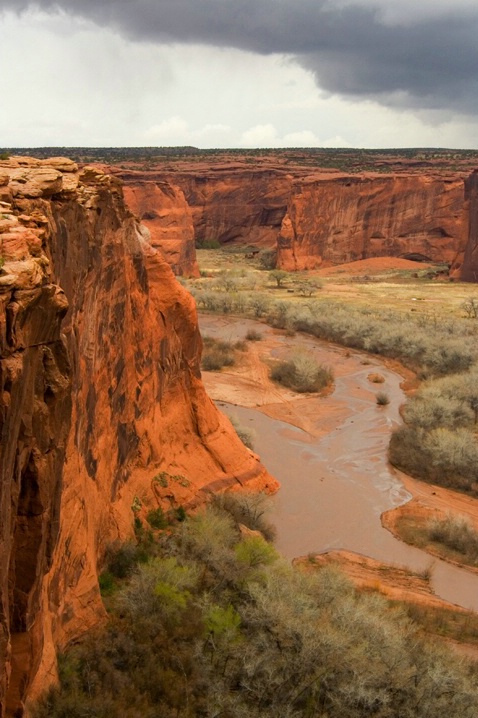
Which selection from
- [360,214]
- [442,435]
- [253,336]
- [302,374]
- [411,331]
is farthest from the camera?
[360,214]

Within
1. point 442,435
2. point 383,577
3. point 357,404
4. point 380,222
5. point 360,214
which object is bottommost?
point 357,404

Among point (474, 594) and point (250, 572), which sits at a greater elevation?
point (250, 572)

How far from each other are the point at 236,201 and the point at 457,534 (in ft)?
193

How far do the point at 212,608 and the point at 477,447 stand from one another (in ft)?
42.5

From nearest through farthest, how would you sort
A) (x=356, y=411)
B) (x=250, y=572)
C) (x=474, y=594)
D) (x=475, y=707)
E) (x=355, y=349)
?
1. (x=475, y=707)
2. (x=250, y=572)
3. (x=474, y=594)
4. (x=356, y=411)
5. (x=355, y=349)

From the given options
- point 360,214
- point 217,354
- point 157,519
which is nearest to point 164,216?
point 360,214

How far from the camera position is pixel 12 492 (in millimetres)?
5402

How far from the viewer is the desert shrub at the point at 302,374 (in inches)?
1184

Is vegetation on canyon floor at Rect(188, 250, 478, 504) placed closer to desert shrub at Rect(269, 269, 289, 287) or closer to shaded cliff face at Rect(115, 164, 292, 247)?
desert shrub at Rect(269, 269, 289, 287)

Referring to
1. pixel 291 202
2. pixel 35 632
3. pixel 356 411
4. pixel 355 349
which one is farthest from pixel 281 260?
pixel 35 632

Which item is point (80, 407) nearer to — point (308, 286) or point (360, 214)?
point (308, 286)

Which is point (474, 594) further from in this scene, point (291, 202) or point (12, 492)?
point (291, 202)

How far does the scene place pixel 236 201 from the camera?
2830 inches

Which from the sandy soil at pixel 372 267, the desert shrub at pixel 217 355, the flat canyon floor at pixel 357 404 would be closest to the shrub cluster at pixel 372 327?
the flat canyon floor at pixel 357 404
